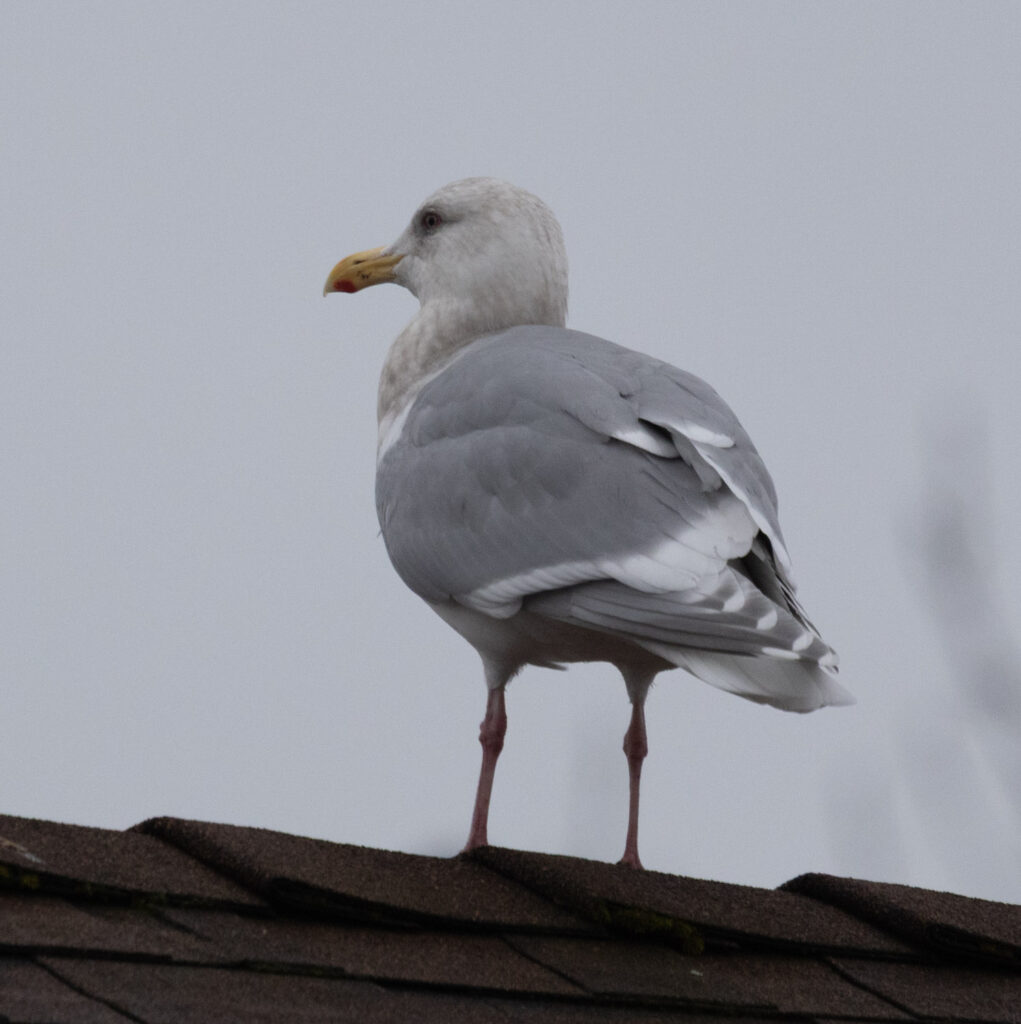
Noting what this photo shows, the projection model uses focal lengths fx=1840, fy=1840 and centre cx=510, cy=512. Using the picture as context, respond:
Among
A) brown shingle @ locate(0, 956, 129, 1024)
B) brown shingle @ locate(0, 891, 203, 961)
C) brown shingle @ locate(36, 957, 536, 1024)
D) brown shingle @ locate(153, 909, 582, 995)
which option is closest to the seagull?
brown shingle @ locate(153, 909, 582, 995)

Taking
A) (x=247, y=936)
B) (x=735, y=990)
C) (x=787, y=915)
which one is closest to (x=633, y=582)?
(x=787, y=915)

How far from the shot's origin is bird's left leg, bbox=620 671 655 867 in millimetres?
3973

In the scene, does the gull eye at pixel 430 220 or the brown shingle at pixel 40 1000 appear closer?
the brown shingle at pixel 40 1000

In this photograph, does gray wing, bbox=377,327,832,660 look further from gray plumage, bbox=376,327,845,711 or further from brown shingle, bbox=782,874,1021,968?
brown shingle, bbox=782,874,1021,968

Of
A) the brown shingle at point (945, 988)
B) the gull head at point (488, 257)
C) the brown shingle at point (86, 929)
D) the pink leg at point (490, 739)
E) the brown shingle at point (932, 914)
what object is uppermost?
the gull head at point (488, 257)

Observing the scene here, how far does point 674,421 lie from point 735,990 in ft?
4.15

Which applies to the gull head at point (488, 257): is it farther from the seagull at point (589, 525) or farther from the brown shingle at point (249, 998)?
the brown shingle at point (249, 998)

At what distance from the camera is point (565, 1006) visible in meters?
2.39

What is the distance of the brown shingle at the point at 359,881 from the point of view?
2432mm

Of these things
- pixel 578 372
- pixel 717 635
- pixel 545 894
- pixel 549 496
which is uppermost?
pixel 578 372

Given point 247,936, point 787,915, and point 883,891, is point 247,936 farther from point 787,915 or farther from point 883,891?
point 883,891

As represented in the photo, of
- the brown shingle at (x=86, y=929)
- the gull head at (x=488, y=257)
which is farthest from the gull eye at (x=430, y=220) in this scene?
the brown shingle at (x=86, y=929)

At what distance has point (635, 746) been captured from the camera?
13.8 ft

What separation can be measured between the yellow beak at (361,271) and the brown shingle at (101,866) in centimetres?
296
